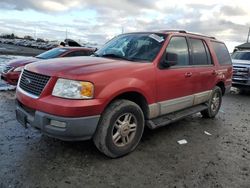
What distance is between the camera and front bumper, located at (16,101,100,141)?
370 centimetres

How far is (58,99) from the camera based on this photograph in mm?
3754

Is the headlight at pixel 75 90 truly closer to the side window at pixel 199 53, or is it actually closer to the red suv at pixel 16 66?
the side window at pixel 199 53

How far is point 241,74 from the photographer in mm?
12203

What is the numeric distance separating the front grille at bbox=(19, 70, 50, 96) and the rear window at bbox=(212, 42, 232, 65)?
4488 millimetres

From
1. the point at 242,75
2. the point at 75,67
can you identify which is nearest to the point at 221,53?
the point at 75,67

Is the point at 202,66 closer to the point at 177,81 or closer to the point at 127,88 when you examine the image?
the point at 177,81

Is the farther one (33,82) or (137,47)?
(137,47)

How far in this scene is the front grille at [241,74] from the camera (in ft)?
39.6

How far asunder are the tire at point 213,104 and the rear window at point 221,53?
2.34ft

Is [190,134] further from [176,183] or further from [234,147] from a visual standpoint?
[176,183]

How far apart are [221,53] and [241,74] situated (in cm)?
551

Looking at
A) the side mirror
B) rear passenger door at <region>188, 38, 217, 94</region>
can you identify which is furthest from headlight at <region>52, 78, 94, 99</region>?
rear passenger door at <region>188, 38, 217, 94</region>

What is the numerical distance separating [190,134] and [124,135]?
78.2 inches

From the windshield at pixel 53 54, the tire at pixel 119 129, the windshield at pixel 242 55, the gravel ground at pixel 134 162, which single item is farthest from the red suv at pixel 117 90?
the windshield at pixel 242 55
